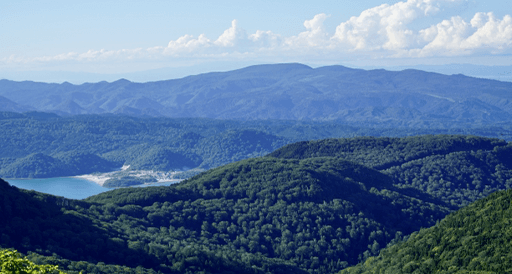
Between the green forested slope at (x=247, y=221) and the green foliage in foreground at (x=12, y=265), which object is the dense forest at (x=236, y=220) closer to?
the green forested slope at (x=247, y=221)


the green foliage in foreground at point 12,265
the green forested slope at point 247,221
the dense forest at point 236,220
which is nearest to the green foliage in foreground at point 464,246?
the dense forest at point 236,220

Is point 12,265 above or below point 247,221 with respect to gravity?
above

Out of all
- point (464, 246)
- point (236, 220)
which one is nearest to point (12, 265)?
point (464, 246)

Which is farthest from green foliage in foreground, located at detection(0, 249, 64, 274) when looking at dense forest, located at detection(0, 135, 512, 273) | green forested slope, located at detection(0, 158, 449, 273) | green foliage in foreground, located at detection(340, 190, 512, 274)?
green forested slope, located at detection(0, 158, 449, 273)

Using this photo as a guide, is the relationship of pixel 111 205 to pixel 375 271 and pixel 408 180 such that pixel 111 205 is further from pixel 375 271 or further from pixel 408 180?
pixel 408 180

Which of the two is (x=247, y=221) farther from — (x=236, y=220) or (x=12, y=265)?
(x=12, y=265)

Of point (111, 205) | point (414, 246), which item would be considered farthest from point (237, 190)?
point (414, 246)

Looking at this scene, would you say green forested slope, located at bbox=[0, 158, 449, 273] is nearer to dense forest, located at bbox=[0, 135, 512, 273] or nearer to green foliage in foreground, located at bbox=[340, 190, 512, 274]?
dense forest, located at bbox=[0, 135, 512, 273]
